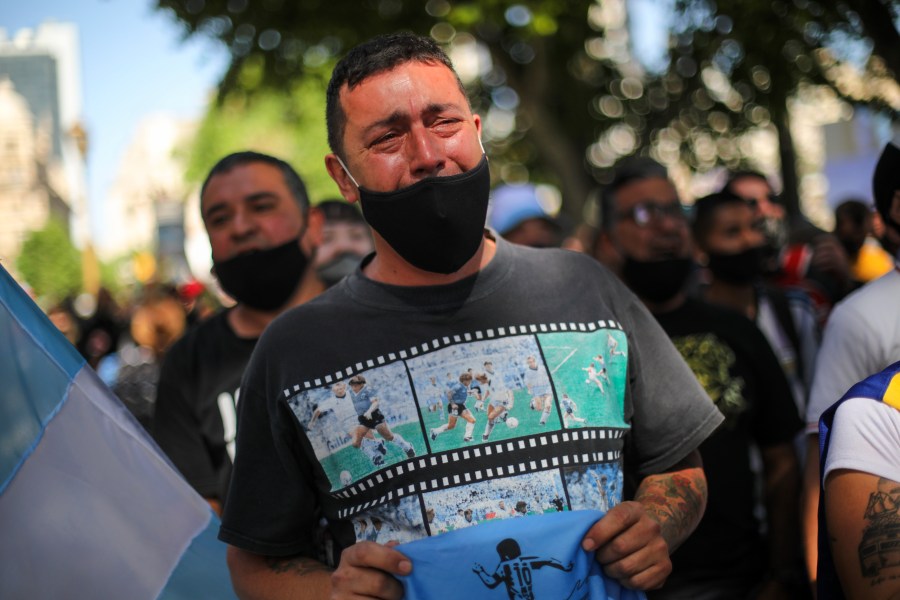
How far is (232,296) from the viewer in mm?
3693

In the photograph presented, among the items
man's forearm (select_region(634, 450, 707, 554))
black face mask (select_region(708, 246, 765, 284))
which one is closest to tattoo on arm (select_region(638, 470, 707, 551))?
man's forearm (select_region(634, 450, 707, 554))

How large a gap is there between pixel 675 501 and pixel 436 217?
84 centimetres

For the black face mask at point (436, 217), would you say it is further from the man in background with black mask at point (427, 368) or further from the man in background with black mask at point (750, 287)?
the man in background with black mask at point (750, 287)

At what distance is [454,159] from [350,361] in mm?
503

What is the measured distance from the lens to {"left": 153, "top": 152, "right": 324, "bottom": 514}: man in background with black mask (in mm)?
3537

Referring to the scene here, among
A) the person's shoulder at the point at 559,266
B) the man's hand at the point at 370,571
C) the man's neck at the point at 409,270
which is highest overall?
the man's neck at the point at 409,270

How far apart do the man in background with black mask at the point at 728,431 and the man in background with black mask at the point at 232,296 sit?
130cm

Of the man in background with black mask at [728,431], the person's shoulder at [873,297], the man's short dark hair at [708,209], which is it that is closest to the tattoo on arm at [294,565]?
the man in background with black mask at [728,431]

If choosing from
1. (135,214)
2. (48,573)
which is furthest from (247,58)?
(135,214)

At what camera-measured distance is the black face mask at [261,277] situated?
12.0 feet

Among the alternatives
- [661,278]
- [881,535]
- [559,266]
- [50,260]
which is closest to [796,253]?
[661,278]

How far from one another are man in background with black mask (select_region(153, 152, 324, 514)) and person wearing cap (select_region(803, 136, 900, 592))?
1.76 meters

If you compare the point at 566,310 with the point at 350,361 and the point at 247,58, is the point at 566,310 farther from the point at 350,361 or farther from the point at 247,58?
the point at 247,58

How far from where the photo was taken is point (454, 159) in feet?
7.52
